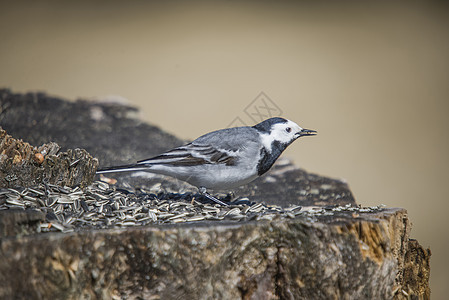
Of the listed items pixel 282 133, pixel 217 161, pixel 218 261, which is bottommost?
pixel 218 261

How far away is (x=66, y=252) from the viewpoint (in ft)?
10.3

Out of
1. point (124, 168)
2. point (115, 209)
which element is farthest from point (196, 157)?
point (115, 209)

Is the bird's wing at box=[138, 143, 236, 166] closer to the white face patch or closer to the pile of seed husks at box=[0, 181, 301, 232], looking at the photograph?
the pile of seed husks at box=[0, 181, 301, 232]

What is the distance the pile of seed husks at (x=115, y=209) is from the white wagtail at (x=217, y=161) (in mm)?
237

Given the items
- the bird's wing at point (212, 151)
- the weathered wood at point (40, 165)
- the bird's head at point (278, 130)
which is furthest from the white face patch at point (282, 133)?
the weathered wood at point (40, 165)

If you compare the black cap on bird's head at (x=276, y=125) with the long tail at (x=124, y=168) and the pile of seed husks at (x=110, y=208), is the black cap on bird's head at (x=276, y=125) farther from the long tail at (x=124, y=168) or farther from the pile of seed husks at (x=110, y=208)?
the long tail at (x=124, y=168)

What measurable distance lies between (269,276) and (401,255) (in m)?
1.22

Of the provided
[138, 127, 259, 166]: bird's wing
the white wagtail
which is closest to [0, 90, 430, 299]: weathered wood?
the white wagtail

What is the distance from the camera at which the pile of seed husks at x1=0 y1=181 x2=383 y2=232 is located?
372cm

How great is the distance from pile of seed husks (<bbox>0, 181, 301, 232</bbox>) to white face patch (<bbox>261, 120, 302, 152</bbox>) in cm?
77

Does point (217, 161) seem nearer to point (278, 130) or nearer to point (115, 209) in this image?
point (278, 130)

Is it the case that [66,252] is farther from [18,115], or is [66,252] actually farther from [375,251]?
[18,115]

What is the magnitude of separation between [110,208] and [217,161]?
4.10 ft

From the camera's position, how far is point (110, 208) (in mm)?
4266
